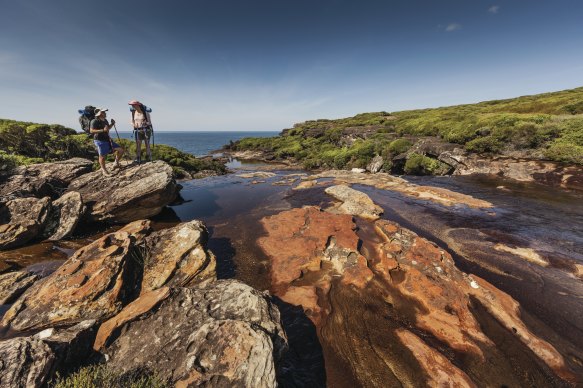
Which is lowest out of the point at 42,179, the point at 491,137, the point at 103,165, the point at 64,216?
the point at 64,216

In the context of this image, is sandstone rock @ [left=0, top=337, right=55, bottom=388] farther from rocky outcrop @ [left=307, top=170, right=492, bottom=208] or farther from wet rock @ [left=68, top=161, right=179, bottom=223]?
rocky outcrop @ [left=307, top=170, right=492, bottom=208]

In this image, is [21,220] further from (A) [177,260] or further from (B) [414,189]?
(B) [414,189]

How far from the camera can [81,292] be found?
6453 mm

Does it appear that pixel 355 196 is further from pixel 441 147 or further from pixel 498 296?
pixel 441 147

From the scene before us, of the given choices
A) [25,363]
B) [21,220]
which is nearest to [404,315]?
[25,363]

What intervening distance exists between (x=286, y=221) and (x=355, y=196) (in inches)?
238

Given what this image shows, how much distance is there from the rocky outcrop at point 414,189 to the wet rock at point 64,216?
63.4ft

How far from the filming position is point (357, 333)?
248 inches

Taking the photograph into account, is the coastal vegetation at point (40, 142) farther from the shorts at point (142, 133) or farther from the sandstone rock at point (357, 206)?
the sandstone rock at point (357, 206)

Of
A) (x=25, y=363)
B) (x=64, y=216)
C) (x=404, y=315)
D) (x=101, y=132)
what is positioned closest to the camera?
(x=25, y=363)

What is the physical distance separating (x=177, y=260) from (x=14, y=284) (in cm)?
492

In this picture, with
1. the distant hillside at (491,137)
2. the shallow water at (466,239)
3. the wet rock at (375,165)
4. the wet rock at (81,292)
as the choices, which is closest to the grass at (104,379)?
the wet rock at (81,292)

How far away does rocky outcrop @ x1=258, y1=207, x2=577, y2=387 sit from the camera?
17.0ft

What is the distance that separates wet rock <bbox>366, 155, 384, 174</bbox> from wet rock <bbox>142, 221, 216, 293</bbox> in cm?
2834
